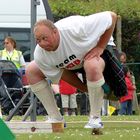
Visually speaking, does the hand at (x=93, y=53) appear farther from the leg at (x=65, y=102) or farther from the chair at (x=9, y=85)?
the chair at (x=9, y=85)

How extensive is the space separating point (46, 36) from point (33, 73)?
0.60 m

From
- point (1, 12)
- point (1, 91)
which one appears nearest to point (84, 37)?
point (1, 91)

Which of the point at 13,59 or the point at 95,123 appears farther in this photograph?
the point at 13,59

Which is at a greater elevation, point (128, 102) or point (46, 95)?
point (46, 95)

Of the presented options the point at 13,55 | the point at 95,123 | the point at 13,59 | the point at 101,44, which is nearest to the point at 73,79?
the point at 101,44

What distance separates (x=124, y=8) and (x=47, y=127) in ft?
47.0

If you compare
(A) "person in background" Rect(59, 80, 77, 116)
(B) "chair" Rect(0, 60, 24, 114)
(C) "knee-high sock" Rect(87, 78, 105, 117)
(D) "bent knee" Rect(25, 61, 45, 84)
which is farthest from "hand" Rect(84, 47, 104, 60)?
(B) "chair" Rect(0, 60, 24, 114)

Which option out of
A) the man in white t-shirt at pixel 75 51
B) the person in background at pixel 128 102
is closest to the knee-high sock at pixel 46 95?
the man in white t-shirt at pixel 75 51

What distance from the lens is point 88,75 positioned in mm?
6398

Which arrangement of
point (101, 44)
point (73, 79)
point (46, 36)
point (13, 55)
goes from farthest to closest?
point (13, 55)
point (73, 79)
point (101, 44)
point (46, 36)

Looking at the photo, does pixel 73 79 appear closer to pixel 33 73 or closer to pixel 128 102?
pixel 33 73

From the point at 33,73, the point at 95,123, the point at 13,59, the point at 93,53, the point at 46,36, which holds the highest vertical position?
the point at 46,36

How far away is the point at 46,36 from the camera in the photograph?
6.32m

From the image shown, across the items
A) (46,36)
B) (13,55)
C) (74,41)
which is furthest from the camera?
(13,55)
